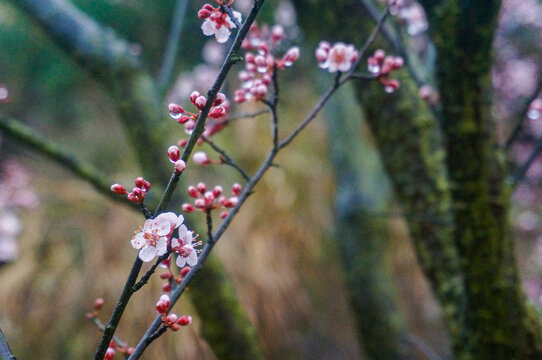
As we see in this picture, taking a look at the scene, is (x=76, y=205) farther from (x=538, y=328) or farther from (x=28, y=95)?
(x=538, y=328)

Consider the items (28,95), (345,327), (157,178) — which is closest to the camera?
(157,178)

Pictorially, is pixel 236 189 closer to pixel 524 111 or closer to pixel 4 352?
pixel 4 352

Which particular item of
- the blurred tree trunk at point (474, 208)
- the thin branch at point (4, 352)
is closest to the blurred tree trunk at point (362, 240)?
the blurred tree trunk at point (474, 208)

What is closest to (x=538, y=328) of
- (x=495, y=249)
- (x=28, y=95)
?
(x=495, y=249)

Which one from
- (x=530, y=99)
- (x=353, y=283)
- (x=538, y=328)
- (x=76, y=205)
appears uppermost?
(x=530, y=99)

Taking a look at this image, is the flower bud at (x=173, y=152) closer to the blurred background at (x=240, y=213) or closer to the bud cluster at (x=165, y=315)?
the bud cluster at (x=165, y=315)
